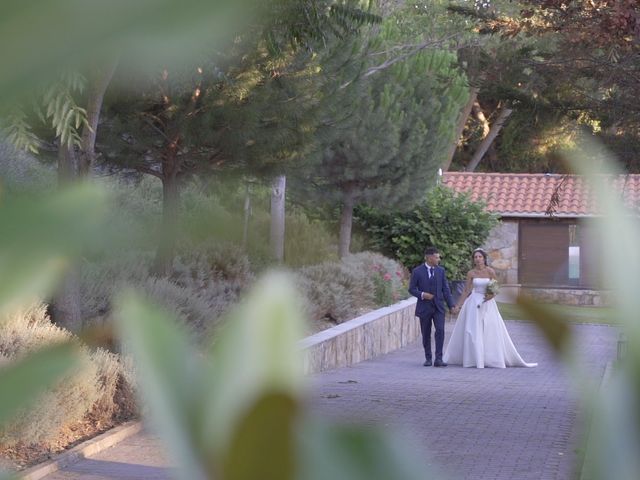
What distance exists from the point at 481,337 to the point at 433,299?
1.08 meters

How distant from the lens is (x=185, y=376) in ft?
1.10

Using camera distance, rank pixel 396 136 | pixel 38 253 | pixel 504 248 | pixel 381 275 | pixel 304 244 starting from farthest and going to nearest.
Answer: pixel 504 248
pixel 396 136
pixel 304 244
pixel 381 275
pixel 38 253

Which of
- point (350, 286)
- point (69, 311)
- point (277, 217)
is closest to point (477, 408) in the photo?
point (69, 311)

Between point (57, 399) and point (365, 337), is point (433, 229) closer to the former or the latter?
point (365, 337)

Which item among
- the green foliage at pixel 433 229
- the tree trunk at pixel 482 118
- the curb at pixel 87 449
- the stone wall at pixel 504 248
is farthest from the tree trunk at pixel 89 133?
the tree trunk at pixel 482 118

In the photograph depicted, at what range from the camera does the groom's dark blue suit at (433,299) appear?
16141 mm

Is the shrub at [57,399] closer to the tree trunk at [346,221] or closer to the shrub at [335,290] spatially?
the shrub at [335,290]

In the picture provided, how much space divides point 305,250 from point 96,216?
73.8 feet

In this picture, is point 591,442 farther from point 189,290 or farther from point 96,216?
point 189,290

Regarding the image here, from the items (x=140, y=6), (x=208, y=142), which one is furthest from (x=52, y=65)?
(x=208, y=142)

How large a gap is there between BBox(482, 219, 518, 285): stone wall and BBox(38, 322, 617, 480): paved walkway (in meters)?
16.2

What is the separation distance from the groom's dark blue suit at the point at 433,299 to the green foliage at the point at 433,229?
1167 cm

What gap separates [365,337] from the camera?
17203mm

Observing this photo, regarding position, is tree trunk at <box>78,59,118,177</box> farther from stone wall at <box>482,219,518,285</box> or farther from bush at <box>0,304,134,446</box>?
stone wall at <box>482,219,518,285</box>
